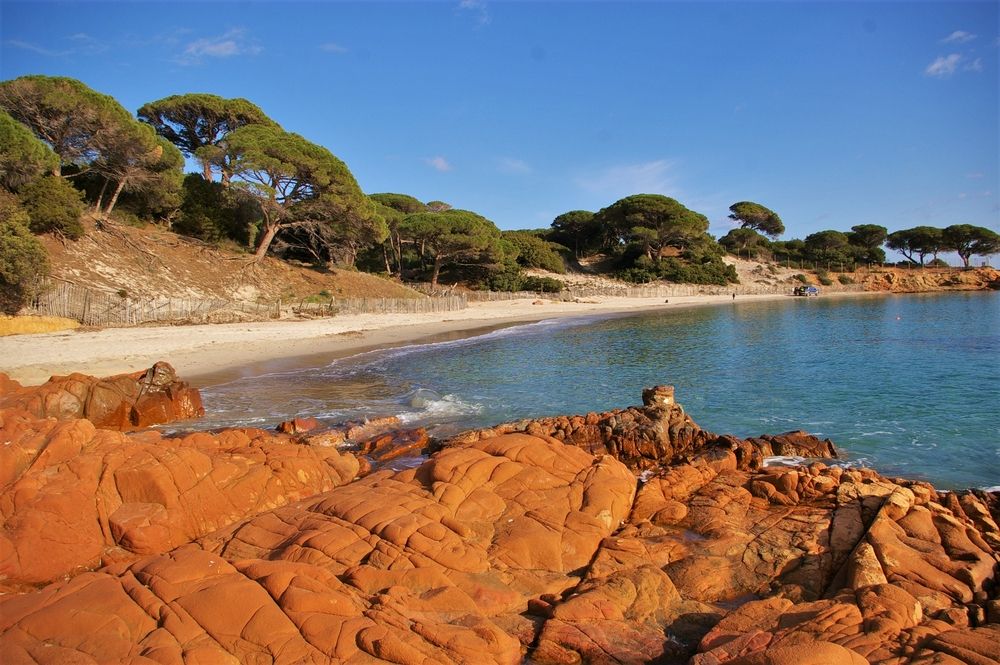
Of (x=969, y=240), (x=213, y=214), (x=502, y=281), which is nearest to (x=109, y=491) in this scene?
(x=213, y=214)

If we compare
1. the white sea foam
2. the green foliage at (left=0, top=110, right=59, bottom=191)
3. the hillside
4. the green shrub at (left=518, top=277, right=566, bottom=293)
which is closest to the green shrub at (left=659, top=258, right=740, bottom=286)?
the green shrub at (left=518, top=277, right=566, bottom=293)

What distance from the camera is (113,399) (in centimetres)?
1288

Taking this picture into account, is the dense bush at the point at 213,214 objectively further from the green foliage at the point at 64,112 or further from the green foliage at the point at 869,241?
the green foliage at the point at 869,241

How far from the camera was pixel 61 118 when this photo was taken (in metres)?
33.0

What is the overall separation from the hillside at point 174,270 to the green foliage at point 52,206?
2.18 ft

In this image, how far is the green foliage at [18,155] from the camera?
86.4 feet

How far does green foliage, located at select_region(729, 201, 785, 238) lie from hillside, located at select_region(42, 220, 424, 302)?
75.5 metres

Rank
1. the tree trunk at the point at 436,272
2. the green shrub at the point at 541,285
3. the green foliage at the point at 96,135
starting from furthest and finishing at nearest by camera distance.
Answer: the green shrub at the point at 541,285, the tree trunk at the point at 436,272, the green foliage at the point at 96,135

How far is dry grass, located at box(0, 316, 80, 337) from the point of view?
2180 centimetres

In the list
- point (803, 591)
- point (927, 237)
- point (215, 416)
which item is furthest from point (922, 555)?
point (927, 237)

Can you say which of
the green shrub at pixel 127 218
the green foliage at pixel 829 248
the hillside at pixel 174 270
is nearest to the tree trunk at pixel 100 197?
the green shrub at pixel 127 218

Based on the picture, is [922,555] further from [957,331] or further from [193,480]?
[957,331]

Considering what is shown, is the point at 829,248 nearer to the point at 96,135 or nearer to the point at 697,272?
the point at 697,272

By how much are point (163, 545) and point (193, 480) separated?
973mm
